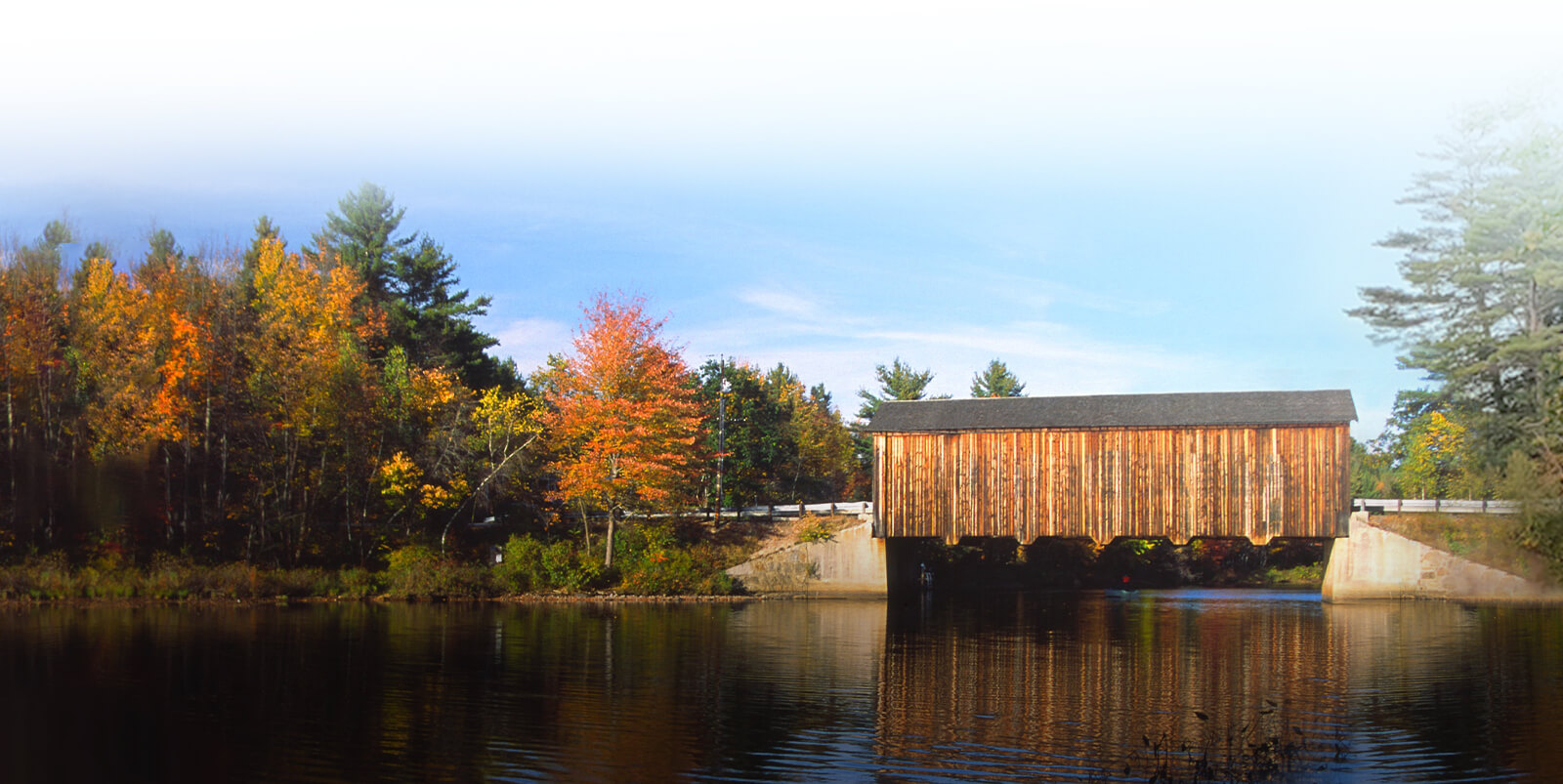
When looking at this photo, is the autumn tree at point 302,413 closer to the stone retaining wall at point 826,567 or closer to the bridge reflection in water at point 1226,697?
the stone retaining wall at point 826,567

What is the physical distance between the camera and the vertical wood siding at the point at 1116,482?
42.0 meters

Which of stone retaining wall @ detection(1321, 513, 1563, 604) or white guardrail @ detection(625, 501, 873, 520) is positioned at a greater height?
white guardrail @ detection(625, 501, 873, 520)

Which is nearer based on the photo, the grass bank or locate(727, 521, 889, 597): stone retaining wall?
the grass bank

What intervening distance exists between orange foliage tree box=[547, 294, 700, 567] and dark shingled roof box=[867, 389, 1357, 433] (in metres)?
7.97

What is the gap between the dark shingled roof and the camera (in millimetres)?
42375

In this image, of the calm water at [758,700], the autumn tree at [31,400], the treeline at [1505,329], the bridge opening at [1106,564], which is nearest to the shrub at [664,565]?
the calm water at [758,700]

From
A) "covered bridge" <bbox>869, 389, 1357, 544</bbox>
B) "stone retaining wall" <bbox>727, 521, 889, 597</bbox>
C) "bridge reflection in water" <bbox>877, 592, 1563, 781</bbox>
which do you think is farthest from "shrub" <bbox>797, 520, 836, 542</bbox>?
"bridge reflection in water" <bbox>877, 592, 1563, 781</bbox>

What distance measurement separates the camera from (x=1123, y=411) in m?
44.7

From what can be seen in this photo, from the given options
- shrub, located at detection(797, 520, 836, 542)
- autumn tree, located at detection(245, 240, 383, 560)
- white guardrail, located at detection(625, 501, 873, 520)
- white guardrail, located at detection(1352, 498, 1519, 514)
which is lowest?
shrub, located at detection(797, 520, 836, 542)

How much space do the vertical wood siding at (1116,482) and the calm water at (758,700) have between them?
1015 cm

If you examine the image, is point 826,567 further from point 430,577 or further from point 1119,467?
point 430,577

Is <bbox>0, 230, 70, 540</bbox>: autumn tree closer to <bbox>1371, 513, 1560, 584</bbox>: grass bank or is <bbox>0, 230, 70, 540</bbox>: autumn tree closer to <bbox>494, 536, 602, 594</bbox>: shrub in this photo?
<bbox>494, 536, 602, 594</bbox>: shrub

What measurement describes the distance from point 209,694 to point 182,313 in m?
27.0

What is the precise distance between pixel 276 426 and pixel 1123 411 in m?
30.6
